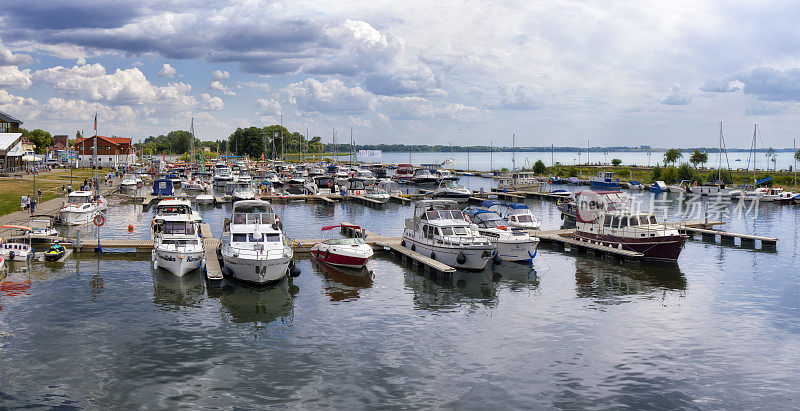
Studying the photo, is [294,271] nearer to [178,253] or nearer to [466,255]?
[178,253]

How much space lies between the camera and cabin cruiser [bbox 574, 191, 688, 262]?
1769 inches

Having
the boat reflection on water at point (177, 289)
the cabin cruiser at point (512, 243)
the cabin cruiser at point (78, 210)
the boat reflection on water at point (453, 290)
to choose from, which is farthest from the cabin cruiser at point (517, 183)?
the boat reflection on water at point (177, 289)

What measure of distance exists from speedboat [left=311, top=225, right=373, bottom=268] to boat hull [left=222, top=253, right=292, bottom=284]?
208 inches

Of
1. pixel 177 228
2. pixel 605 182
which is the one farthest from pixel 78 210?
pixel 605 182

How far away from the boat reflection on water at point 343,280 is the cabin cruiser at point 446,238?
4902mm

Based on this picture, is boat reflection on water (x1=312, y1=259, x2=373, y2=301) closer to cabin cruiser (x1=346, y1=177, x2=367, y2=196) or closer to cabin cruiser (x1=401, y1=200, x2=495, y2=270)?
cabin cruiser (x1=401, y1=200, x2=495, y2=270)

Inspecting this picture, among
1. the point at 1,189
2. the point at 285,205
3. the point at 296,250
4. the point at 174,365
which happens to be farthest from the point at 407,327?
the point at 1,189

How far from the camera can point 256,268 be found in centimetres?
3484

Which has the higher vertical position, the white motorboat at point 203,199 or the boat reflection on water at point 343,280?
the white motorboat at point 203,199

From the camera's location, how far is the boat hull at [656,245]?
1752 inches

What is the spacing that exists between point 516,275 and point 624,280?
23.5 feet

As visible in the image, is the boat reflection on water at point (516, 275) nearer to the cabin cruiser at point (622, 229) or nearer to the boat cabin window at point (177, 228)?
the cabin cruiser at point (622, 229)

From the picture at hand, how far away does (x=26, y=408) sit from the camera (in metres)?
19.8

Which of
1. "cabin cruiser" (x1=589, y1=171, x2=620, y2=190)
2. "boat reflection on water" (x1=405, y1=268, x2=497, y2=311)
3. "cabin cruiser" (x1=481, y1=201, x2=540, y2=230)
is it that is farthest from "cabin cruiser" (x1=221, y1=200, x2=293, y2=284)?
Result: "cabin cruiser" (x1=589, y1=171, x2=620, y2=190)
